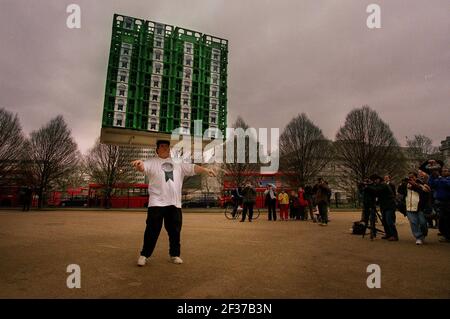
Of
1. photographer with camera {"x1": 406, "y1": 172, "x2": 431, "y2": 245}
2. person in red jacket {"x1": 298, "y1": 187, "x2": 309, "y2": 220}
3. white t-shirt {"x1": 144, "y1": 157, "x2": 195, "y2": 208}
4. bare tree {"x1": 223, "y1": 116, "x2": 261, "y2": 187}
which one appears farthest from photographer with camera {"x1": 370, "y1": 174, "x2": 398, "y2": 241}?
bare tree {"x1": 223, "y1": 116, "x2": 261, "y2": 187}

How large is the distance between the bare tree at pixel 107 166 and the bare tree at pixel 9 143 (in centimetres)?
866

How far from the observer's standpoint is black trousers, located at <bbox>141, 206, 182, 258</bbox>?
14.8 ft

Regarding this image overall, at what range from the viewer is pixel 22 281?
11.1 ft

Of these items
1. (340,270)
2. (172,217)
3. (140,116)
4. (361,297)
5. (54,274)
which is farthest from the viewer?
(140,116)

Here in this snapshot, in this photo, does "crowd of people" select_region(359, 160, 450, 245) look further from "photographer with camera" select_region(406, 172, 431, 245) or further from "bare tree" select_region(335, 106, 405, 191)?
"bare tree" select_region(335, 106, 405, 191)

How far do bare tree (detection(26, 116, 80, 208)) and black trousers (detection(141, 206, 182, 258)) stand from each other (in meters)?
34.5

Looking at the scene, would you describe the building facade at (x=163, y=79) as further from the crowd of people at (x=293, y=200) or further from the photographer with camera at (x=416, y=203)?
the photographer with camera at (x=416, y=203)

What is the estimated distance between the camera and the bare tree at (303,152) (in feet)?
122

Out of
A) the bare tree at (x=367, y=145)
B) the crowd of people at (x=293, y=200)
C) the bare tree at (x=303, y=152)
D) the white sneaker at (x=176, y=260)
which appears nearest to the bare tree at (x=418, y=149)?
the bare tree at (x=367, y=145)

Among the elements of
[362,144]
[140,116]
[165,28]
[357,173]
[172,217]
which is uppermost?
[165,28]

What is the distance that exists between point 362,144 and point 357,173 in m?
3.95

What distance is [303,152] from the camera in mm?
37625

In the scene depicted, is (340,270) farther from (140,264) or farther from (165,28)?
(165,28)
